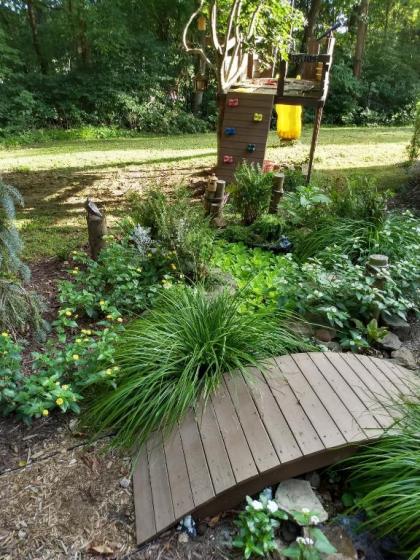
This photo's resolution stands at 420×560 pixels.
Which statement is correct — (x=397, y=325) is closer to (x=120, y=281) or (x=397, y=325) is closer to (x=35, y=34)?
(x=120, y=281)

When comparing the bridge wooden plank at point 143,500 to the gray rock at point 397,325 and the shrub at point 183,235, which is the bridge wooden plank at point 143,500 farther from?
the gray rock at point 397,325

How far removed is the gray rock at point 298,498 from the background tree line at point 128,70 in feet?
41.2

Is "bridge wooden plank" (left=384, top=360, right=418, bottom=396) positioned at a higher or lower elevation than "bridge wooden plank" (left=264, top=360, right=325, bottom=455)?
lower

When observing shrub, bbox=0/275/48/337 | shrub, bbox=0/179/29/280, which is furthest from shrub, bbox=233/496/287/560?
shrub, bbox=0/179/29/280

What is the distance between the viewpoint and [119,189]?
6.56m

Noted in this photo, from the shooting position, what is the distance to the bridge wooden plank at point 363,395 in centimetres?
212

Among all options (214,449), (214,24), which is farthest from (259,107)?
(214,449)

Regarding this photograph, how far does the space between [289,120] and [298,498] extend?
22.9ft

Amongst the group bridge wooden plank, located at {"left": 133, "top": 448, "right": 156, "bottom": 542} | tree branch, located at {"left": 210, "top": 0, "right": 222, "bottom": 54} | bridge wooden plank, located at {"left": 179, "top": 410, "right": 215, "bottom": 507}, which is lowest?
bridge wooden plank, located at {"left": 133, "top": 448, "right": 156, "bottom": 542}

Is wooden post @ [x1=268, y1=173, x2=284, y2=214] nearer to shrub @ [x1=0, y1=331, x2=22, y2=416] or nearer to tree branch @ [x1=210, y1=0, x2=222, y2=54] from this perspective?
tree branch @ [x1=210, y1=0, x2=222, y2=54]

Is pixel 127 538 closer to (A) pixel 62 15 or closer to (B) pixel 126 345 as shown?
(B) pixel 126 345

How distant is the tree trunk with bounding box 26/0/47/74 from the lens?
15039 millimetres

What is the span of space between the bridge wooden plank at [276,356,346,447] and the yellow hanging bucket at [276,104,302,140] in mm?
6106

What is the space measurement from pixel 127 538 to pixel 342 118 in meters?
17.4
